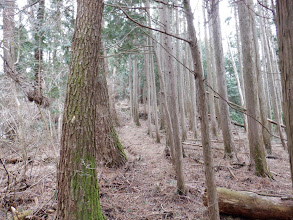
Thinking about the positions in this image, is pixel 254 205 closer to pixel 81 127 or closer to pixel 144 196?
pixel 144 196

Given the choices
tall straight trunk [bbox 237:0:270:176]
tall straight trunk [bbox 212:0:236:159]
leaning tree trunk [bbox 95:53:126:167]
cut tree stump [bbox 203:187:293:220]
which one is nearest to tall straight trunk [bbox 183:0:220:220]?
cut tree stump [bbox 203:187:293:220]

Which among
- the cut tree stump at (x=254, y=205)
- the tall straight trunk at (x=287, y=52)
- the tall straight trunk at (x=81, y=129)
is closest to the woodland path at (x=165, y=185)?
the cut tree stump at (x=254, y=205)

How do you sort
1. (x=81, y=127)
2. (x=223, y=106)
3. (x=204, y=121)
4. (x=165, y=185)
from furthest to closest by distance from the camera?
(x=223, y=106) → (x=165, y=185) → (x=81, y=127) → (x=204, y=121)

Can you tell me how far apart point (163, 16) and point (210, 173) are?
3776mm

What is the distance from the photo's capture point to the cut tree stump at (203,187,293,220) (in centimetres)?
295

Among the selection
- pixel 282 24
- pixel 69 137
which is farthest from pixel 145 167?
pixel 282 24

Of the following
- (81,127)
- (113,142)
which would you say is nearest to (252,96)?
(113,142)

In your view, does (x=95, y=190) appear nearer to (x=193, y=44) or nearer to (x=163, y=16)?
(x=193, y=44)

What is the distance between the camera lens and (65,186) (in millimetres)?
2477

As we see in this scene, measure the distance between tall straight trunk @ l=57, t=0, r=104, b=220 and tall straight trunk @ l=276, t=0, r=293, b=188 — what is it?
7.15ft

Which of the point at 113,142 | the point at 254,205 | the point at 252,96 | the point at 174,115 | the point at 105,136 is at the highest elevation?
the point at 252,96

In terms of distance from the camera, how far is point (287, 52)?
134 cm

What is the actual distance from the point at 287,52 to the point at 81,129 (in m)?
2.29

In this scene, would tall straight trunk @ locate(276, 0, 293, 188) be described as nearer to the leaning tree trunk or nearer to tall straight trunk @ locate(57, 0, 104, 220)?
tall straight trunk @ locate(57, 0, 104, 220)
